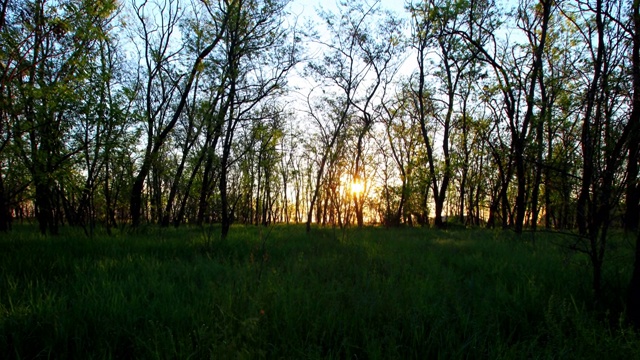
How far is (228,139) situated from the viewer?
400 inches

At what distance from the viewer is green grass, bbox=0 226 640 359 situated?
2301 millimetres

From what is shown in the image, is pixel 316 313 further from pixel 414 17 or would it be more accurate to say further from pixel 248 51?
pixel 414 17

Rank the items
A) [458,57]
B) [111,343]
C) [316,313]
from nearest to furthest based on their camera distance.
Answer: [111,343] → [316,313] → [458,57]

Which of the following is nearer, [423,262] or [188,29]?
[423,262]

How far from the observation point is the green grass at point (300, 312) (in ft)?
7.55

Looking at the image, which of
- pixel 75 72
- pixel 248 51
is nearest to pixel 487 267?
pixel 75 72

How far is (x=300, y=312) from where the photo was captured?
2.96 metres

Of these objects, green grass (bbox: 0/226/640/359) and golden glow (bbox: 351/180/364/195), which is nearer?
green grass (bbox: 0/226/640/359)

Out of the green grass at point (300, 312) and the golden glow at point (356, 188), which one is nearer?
the green grass at point (300, 312)

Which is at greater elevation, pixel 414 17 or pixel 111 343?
pixel 414 17

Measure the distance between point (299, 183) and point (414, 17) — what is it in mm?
27736

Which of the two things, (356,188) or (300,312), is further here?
(356,188)

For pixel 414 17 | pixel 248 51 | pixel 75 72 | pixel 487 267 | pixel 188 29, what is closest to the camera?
pixel 487 267

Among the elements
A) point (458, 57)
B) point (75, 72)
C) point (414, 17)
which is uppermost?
point (414, 17)
